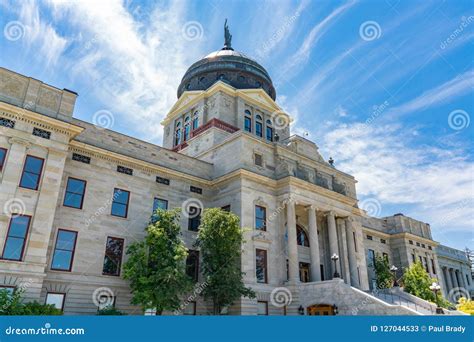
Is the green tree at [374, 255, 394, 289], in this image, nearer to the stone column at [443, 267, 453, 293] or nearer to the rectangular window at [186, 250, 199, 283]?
the rectangular window at [186, 250, 199, 283]

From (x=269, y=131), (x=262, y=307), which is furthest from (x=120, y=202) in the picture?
(x=269, y=131)

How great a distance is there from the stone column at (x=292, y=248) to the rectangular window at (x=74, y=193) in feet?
53.4

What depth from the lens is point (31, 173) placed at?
20312mm

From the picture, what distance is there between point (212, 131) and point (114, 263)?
1795cm

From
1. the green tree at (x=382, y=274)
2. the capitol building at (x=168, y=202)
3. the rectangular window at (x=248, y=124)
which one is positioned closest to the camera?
the capitol building at (x=168, y=202)

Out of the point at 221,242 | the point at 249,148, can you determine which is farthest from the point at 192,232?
the point at 249,148

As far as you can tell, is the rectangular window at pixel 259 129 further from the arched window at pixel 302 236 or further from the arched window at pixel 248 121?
the arched window at pixel 302 236

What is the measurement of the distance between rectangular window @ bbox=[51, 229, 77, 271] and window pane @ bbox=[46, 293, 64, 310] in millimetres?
1500

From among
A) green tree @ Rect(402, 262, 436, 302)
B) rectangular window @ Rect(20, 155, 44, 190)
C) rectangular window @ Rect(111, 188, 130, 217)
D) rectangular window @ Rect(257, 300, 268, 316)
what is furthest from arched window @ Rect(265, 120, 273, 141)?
rectangular window @ Rect(20, 155, 44, 190)

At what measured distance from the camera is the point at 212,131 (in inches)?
1475

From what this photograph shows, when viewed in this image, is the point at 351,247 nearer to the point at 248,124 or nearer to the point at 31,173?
the point at 248,124

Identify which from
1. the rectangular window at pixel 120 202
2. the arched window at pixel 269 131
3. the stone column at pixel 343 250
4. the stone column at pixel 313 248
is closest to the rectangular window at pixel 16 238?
the rectangular window at pixel 120 202

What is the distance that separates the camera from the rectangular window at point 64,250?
71.0 ft

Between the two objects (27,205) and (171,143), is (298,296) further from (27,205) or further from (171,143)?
(171,143)
